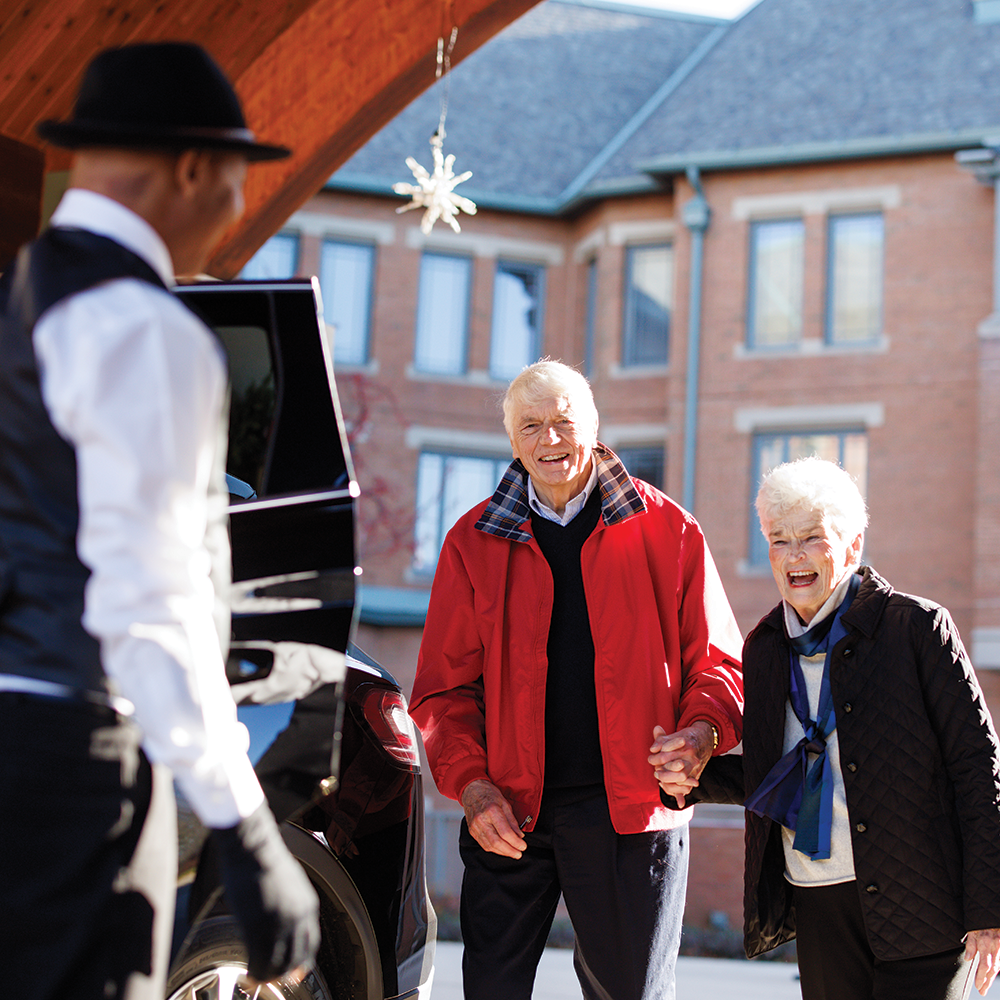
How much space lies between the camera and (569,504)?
3523 mm

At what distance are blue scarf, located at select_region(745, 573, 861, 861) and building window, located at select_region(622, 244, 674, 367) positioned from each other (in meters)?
18.9

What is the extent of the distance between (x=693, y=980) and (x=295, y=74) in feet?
18.6

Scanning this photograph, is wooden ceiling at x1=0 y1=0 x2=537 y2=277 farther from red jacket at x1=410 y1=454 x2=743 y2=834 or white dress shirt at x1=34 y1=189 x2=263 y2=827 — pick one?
white dress shirt at x1=34 y1=189 x2=263 y2=827

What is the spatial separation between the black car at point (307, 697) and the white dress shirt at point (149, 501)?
374 mm

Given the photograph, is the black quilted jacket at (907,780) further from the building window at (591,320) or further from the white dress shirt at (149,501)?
the building window at (591,320)

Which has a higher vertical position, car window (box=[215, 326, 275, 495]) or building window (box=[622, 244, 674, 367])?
building window (box=[622, 244, 674, 367])

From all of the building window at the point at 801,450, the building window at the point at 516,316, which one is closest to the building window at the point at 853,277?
the building window at the point at 801,450

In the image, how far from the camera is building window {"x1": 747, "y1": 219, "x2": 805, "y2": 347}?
20.6 m

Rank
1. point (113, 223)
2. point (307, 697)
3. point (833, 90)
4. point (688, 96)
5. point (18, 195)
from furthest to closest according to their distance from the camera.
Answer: point (688, 96), point (833, 90), point (18, 195), point (307, 697), point (113, 223)

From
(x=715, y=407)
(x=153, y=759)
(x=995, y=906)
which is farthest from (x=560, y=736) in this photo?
(x=715, y=407)

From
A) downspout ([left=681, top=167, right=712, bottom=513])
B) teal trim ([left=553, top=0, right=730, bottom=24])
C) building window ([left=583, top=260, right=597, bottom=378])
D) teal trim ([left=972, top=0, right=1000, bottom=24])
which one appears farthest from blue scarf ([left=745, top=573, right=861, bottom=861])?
teal trim ([left=553, top=0, right=730, bottom=24])

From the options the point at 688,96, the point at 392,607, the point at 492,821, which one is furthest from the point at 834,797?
the point at 688,96

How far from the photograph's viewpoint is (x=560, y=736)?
131 inches

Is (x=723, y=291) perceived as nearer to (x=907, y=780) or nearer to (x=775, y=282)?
(x=775, y=282)
